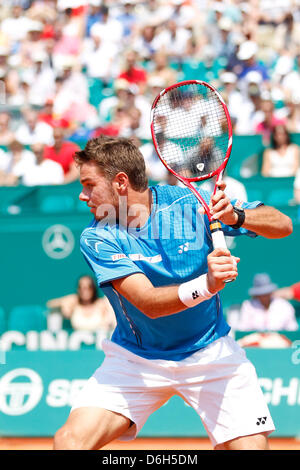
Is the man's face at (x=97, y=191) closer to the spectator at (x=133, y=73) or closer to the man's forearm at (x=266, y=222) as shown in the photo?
the man's forearm at (x=266, y=222)

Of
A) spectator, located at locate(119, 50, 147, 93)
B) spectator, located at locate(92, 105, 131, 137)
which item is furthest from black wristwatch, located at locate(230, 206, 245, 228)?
spectator, located at locate(119, 50, 147, 93)

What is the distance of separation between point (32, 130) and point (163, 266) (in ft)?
22.0

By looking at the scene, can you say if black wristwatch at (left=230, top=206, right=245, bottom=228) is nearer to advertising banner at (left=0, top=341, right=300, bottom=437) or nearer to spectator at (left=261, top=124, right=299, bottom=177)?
advertising banner at (left=0, top=341, right=300, bottom=437)

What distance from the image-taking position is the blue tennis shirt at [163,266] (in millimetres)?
3678

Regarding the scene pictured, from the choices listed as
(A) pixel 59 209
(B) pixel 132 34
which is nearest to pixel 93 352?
(A) pixel 59 209

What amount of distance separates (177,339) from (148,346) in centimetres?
15

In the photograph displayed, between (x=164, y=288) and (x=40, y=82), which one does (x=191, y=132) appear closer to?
(x=164, y=288)

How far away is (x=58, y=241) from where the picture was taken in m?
8.01

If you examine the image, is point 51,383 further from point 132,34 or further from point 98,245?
point 132,34

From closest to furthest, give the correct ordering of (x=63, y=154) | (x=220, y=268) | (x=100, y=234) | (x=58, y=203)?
(x=220, y=268) → (x=100, y=234) → (x=58, y=203) → (x=63, y=154)

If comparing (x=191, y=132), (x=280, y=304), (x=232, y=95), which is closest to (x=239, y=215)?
(x=191, y=132)

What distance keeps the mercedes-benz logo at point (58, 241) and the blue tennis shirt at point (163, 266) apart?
4203 mm

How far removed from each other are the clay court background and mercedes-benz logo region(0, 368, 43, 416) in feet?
0.86

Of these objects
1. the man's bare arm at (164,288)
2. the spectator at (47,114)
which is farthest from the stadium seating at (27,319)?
the man's bare arm at (164,288)
